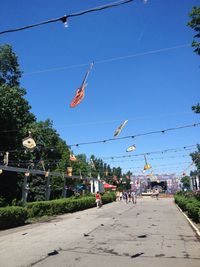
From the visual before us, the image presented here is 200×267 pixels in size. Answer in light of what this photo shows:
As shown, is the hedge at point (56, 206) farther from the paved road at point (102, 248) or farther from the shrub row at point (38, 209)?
the paved road at point (102, 248)

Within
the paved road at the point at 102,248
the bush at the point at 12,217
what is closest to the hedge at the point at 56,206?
the bush at the point at 12,217

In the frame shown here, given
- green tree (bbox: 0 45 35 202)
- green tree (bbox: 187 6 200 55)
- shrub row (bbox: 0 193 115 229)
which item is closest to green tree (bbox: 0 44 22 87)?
green tree (bbox: 0 45 35 202)

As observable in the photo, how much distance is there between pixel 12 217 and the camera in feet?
67.7

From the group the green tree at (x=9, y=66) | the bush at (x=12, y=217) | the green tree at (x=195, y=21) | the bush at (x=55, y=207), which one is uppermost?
the green tree at (x=9, y=66)

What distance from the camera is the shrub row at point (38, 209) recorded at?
66.1 feet

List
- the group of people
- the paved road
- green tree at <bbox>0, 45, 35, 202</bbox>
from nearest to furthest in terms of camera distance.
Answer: the paved road
green tree at <bbox>0, 45, 35, 202</bbox>
the group of people

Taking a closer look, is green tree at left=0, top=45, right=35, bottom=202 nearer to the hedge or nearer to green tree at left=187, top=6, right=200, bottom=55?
the hedge

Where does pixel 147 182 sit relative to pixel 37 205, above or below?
above

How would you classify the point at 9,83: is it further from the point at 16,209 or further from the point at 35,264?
the point at 35,264

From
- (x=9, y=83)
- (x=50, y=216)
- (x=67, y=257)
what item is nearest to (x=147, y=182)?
(x=9, y=83)

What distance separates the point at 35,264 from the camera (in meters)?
9.91

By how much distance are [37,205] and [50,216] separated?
1930 mm

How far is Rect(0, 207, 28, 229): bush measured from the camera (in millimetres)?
19812

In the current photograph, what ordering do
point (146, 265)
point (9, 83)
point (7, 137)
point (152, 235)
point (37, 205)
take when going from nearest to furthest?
A: point (146, 265), point (152, 235), point (37, 205), point (7, 137), point (9, 83)
